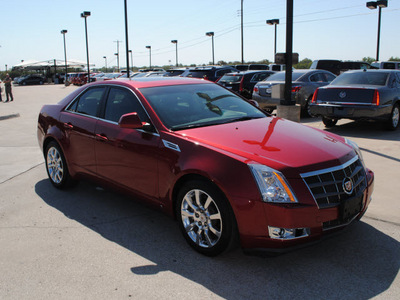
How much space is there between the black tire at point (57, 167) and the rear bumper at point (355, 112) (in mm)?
6554

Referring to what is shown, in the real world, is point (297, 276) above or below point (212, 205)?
below

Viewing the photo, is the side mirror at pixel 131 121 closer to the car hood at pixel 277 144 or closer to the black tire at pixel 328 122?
the car hood at pixel 277 144

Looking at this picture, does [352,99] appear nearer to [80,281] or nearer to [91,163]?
[91,163]

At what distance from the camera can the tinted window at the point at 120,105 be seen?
4.57 metres

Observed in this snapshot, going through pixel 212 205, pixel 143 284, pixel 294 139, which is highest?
pixel 294 139

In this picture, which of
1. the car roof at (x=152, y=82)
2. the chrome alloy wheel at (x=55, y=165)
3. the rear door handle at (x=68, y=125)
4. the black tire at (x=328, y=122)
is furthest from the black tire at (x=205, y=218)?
the black tire at (x=328, y=122)

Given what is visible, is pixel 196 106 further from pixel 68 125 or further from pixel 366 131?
pixel 366 131

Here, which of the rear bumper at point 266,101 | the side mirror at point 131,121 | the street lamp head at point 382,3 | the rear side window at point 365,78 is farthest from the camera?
the street lamp head at point 382,3

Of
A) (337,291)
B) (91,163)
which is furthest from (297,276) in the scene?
(91,163)

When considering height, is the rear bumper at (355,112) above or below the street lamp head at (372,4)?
below

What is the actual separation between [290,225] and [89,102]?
3.28 metres

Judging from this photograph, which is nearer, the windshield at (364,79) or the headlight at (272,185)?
the headlight at (272,185)

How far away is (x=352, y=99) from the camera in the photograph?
977cm

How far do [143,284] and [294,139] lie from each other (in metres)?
1.92
